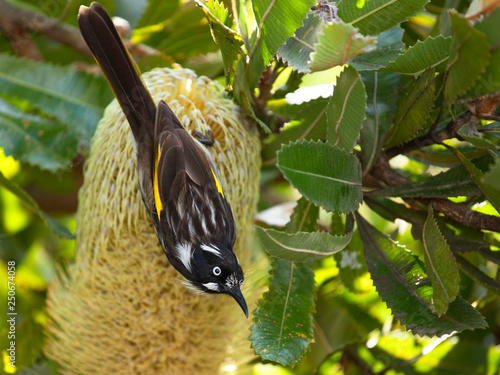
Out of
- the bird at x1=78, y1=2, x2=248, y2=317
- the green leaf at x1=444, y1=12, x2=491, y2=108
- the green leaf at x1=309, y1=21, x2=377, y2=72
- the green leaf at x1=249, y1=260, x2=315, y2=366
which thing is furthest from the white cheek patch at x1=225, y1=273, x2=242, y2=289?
the green leaf at x1=444, y1=12, x2=491, y2=108

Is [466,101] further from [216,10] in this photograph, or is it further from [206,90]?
[206,90]

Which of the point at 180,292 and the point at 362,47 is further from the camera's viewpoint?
the point at 180,292

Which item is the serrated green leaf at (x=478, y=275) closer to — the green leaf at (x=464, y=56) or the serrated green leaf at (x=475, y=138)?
the serrated green leaf at (x=475, y=138)

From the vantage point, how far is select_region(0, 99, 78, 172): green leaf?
6.55 ft

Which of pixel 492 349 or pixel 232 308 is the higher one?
pixel 232 308

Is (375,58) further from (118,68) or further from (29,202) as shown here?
(29,202)

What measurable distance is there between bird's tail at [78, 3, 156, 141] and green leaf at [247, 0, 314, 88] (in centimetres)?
49

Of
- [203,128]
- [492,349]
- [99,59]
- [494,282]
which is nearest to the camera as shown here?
[494,282]

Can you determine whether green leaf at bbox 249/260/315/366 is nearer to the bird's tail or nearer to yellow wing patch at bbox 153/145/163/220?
yellow wing patch at bbox 153/145/163/220

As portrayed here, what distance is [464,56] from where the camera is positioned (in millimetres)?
1142

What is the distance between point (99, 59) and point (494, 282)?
1558mm

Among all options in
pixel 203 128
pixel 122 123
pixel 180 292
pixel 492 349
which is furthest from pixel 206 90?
pixel 492 349

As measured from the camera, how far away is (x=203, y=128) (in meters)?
1.73

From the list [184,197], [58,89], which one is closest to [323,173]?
[184,197]
